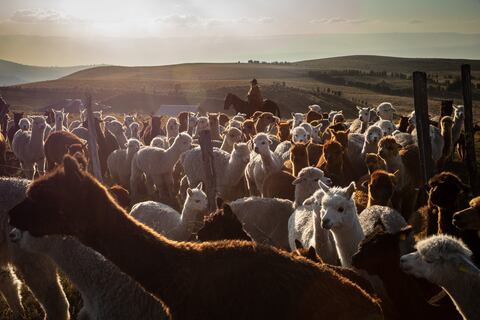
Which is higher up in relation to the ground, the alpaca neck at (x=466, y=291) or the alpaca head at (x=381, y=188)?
the alpaca head at (x=381, y=188)

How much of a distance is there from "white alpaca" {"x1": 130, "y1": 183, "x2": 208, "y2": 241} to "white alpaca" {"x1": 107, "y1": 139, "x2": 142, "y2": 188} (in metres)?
5.70

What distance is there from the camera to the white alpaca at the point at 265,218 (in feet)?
27.4

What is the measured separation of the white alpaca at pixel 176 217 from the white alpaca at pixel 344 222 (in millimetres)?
2879

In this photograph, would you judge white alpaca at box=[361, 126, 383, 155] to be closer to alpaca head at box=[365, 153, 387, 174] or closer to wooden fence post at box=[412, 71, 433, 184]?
alpaca head at box=[365, 153, 387, 174]

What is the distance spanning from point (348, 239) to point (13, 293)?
15.0 feet

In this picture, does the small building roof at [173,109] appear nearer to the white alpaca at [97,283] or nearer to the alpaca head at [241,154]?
the alpaca head at [241,154]

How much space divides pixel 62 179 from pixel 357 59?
629 feet

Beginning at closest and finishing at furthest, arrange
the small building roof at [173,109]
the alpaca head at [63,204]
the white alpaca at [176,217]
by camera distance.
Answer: the alpaca head at [63,204]
the white alpaca at [176,217]
the small building roof at [173,109]

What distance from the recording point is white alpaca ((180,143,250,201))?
446 inches

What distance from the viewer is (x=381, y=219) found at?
6.84m

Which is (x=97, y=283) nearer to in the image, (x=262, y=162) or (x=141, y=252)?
(x=141, y=252)

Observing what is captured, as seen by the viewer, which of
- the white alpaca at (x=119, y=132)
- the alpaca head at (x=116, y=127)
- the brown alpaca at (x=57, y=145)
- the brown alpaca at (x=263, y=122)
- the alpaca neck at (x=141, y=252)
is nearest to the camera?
the alpaca neck at (x=141, y=252)

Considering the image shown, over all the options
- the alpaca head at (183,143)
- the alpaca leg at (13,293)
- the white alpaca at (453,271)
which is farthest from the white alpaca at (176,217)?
the white alpaca at (453,271)

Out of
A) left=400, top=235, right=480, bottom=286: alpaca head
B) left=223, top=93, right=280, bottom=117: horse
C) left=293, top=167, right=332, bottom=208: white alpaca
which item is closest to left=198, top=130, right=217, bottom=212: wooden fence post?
left=293, top=167, right=332, bottom=208: white alpaca
